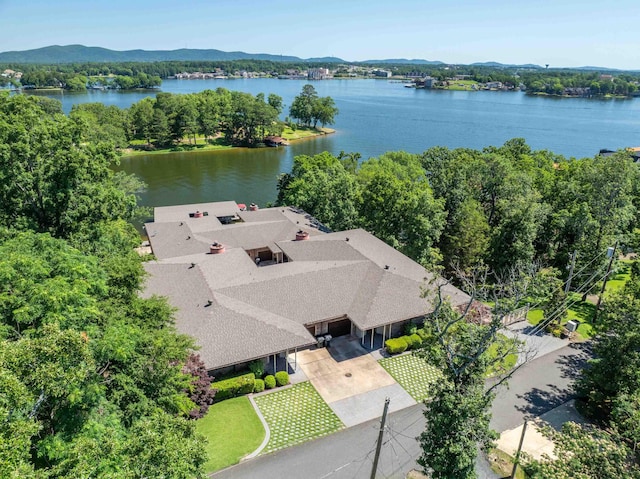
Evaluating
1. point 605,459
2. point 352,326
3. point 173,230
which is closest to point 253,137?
point 173,230

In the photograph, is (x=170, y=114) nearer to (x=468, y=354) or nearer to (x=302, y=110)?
(x=302, y=110)

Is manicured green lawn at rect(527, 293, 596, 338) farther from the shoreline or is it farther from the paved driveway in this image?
the shoreline

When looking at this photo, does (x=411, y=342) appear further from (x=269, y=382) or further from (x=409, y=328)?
→ (x=269, y=382)

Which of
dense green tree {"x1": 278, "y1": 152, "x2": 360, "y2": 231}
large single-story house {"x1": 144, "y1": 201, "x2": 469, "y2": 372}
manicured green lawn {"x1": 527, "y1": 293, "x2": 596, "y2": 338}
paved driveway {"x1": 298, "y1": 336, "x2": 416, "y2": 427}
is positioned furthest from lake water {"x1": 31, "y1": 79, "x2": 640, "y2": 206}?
manicured green lawn {"x1": 527, "y1": 293, "x2": 596, "y2": 338}

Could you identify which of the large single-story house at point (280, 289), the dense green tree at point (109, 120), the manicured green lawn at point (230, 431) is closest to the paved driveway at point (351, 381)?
the large single-story house at point (280, 289)

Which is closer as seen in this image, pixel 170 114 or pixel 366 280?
pixel 366 280
